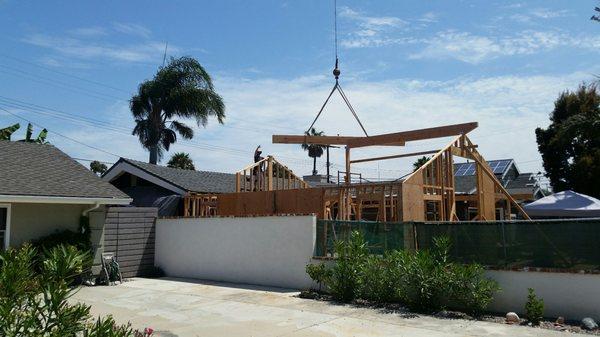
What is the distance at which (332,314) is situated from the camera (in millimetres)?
9273

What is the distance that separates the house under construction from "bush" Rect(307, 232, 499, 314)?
2680mm

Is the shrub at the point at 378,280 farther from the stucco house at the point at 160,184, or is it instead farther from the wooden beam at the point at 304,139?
the stucco house at the point at 160,184

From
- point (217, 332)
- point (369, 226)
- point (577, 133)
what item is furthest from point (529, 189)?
point (217, 332)

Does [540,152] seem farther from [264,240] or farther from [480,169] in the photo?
[264,240]

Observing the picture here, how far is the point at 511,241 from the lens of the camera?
9.34 metres

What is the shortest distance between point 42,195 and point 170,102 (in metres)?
19.7

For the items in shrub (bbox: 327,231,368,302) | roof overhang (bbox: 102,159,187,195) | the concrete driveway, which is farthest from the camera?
roof overhang (bbox: 102,159,187,195)

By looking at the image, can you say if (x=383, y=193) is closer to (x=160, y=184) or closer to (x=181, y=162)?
(x=160, y=184)

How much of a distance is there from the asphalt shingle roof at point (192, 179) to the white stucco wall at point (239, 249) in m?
4.38

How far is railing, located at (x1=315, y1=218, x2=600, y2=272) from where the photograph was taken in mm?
8602

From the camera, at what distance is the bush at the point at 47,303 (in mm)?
4441

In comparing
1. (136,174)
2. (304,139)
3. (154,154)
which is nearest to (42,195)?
(304,139)

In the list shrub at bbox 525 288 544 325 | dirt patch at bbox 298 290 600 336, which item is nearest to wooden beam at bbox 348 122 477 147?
dirt patch at bbox 298 290 600 336

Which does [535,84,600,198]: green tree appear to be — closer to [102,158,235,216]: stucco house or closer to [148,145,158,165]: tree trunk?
[102,158,235,216]: stucco house
